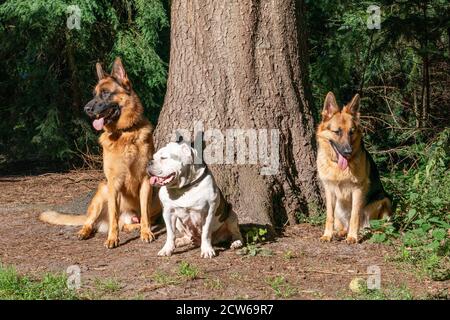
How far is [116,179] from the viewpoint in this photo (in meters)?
7.17

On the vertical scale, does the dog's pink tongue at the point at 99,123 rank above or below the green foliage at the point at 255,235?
above

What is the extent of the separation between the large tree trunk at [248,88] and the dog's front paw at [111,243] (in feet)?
4.52

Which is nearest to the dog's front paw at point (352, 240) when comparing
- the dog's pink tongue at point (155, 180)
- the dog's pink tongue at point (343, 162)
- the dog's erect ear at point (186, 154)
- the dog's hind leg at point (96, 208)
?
the dog's pink tongue at point (343, 162)

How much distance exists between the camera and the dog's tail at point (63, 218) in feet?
25.7

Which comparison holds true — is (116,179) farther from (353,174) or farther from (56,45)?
(56,45)

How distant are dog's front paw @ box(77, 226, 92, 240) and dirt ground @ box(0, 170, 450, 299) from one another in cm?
9

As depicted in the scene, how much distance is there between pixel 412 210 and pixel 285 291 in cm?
234

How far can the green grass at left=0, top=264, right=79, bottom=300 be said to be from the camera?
16.9 feet

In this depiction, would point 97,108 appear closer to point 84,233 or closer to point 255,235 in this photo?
point 84,233

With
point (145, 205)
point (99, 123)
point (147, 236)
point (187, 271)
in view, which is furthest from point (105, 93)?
point (187, 271)

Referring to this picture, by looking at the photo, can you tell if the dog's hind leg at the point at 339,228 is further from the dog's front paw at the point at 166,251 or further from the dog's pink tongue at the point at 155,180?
the dog's pink tongue at the point at 155,180

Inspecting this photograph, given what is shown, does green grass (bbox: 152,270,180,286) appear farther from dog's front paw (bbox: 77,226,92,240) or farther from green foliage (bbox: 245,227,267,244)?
dog's front paw (bbox: 77,226,92,240)

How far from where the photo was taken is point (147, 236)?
22.9ft

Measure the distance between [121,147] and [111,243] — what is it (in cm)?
109
